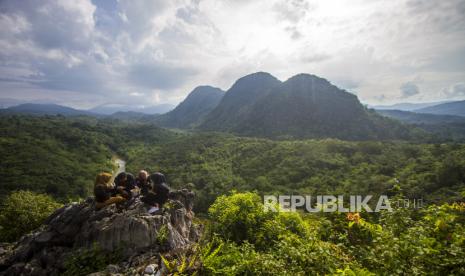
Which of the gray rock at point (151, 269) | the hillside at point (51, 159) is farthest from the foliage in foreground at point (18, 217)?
the hillside at point (51, 159)

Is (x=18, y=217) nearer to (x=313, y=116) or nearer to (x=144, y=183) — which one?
(x=144, y=183)

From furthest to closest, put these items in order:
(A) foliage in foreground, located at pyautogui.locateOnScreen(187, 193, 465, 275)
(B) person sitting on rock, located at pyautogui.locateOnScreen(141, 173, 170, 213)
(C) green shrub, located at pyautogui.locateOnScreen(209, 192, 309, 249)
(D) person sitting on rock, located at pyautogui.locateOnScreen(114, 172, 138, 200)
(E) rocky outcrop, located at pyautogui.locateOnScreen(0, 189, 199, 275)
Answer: (D) person sitting on rock, located at pyautogui.locateOnScreen(114, 172, 138, 200), (B) person sitting on rock, located at pyautogui.locateOnScreen(141, 173, 170, 213), (C) green shrub, located at pyautogui.locateOnScreen(209, 192, 309, 249), (E) rocky outcrop, located at pyautogui.locateOnScreen(0, 189, 199, 275), (A) foliage in foreground, located at pyautogui.locateOnScreen(187, 193, 465, 275)

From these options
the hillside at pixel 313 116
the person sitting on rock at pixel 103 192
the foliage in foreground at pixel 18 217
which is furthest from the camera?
the hillside at pixel 313 116

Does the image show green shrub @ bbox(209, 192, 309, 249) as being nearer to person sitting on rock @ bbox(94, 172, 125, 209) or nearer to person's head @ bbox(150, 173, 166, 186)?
person's head @ bbox(150, 173, 166, 186)

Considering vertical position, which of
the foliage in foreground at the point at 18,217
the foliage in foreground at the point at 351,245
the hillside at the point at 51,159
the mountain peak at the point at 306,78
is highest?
the mountain peak at the point at 306,78

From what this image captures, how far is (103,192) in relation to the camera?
910 cm

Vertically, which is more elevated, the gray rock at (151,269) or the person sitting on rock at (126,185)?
the person sitting on rock at (126,185)

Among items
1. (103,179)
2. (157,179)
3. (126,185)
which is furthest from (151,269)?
(126,185)

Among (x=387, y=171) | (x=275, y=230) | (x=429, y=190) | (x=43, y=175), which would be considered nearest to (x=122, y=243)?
(x=275, y=230)

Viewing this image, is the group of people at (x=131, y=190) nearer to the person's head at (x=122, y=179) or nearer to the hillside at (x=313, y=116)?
the person's head at (x=122, y=179)

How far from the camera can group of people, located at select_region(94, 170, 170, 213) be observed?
9.14 meters

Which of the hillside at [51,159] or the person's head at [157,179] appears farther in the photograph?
the hillside at [51,159]

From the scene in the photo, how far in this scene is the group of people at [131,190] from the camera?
9.14m

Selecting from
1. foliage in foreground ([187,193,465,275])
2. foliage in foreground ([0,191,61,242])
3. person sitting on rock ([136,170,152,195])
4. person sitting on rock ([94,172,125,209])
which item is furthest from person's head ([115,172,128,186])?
foliage in foreground ([0,191,61,242])
